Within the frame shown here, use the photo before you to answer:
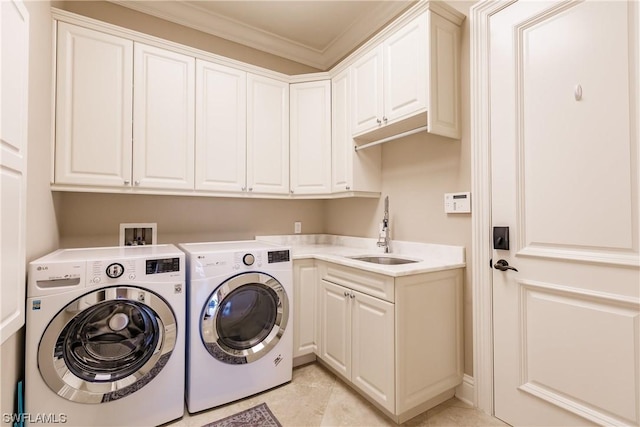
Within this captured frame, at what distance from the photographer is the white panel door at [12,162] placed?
1012 mm

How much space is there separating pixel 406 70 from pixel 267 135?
1219 mm

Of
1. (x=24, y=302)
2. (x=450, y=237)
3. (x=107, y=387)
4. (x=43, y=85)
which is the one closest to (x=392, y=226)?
(x=450, y=237)

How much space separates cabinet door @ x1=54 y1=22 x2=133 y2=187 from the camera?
1.81 metres

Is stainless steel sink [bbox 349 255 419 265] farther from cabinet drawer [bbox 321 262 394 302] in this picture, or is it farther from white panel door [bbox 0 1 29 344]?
white panel door [bbox 0 1 29 344]

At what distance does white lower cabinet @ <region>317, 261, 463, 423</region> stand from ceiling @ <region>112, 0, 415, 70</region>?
207 cm

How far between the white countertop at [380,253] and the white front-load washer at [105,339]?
88cm

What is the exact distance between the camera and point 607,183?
1276 mm

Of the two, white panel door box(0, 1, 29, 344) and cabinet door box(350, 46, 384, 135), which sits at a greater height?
cabinet door box(350, 46, 384, 135)

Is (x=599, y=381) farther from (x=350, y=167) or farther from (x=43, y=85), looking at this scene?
(x=43, y=85)

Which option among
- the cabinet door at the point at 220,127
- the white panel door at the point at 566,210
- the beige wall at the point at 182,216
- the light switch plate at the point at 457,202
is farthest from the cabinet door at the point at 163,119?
the white panel door at the point at 566,210

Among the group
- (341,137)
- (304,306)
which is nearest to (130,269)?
(304,306)

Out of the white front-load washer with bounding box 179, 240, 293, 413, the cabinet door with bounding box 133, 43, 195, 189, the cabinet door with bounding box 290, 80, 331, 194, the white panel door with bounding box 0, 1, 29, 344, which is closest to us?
the white panel door with bounding box 0, 1, 29, 344

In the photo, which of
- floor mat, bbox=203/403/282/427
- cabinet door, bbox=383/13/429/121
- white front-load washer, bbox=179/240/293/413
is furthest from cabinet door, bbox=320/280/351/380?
cabinet door, bbox=383/13/429/121

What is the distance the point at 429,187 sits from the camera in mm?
2059
